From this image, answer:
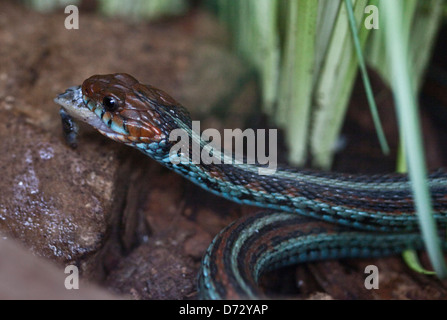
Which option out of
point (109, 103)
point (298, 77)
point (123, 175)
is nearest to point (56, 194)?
point (123, 175)

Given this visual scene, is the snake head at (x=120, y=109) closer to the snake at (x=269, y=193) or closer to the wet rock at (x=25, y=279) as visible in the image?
the snake at (x=269, y=193)

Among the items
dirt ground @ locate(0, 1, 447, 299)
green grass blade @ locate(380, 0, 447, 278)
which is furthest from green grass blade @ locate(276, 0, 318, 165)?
green grass blade @ locate(380, 0, 447, 278)

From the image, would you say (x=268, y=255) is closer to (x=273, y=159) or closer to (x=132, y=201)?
(x=273, y=159)

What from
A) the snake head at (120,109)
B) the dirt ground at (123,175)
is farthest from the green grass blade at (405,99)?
the snake head at (120,109)

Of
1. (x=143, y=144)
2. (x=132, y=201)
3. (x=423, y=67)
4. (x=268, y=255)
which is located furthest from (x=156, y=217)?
(x=423, y=67)

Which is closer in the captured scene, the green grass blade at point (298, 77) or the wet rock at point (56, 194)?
the wet rock at point (56, 194)

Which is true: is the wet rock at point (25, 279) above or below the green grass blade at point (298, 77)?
below

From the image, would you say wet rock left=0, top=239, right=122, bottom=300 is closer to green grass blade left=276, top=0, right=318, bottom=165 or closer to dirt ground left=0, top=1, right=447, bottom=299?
dirt ground left=0, top=1, right=447, bottom=299
